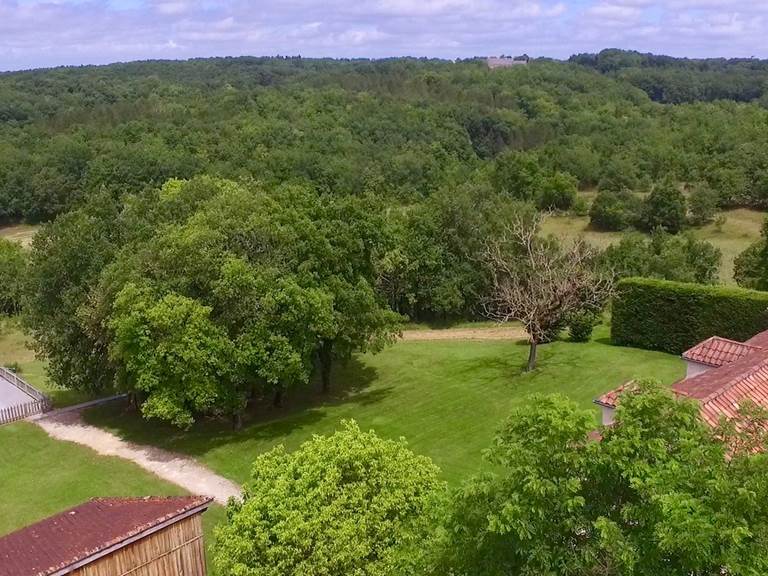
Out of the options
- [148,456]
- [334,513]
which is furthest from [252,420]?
[334,513]

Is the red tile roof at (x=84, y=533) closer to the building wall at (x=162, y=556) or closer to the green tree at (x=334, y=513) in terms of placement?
the building wall at (x=162, y=556)

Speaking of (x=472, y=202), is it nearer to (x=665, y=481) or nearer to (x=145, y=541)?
(x=145, y=541)

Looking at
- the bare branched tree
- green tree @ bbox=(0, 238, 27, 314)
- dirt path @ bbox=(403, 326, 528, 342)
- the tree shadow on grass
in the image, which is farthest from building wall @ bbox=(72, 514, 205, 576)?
green tree @ bbox=(0, 238, 27, 314)

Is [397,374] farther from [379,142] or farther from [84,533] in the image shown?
[379,142]

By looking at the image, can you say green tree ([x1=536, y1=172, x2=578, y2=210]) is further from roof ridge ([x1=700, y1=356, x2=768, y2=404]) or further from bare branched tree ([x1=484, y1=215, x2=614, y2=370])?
roof ridge ([x1=700, y1=356, x2=768, y2=404])

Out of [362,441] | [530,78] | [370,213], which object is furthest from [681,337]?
[530,78]

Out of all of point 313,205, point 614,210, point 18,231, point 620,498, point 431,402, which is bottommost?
point 18,231

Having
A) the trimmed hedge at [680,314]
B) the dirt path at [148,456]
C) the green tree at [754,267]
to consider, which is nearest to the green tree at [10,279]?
the dirt path at [148,456]
